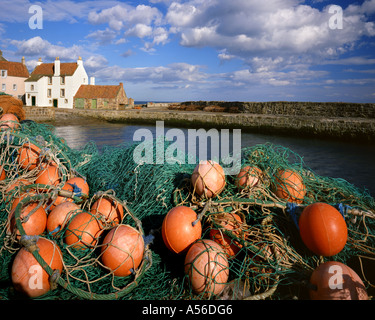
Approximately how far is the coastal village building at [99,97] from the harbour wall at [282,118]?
840 cm

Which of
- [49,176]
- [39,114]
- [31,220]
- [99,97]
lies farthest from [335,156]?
[99,97]

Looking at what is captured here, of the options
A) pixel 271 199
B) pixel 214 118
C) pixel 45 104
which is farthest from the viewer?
pixel 45 104

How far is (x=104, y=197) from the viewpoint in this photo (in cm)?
325

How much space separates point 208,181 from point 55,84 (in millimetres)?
42484

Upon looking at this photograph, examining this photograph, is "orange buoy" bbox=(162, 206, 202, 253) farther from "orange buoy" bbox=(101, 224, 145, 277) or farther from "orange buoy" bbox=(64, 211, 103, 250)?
"orange buoy" bbox=(64, 211, 103, 250)

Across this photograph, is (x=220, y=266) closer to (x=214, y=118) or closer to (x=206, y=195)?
(x=206, y=195)

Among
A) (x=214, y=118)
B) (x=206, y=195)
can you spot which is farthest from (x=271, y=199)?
(x=214, y=118)

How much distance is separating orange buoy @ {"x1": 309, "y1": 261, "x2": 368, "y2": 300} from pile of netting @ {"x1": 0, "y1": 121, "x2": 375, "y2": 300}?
0.10m

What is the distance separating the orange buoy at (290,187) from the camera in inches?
132

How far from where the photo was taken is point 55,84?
39.9 m

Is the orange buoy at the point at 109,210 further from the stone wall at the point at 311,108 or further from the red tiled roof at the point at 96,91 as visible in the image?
the red tiled roof at the point at 96,91

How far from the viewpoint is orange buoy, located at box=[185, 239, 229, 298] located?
8.20 ft

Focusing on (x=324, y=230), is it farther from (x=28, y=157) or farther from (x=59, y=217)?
(x=28, y=157)
